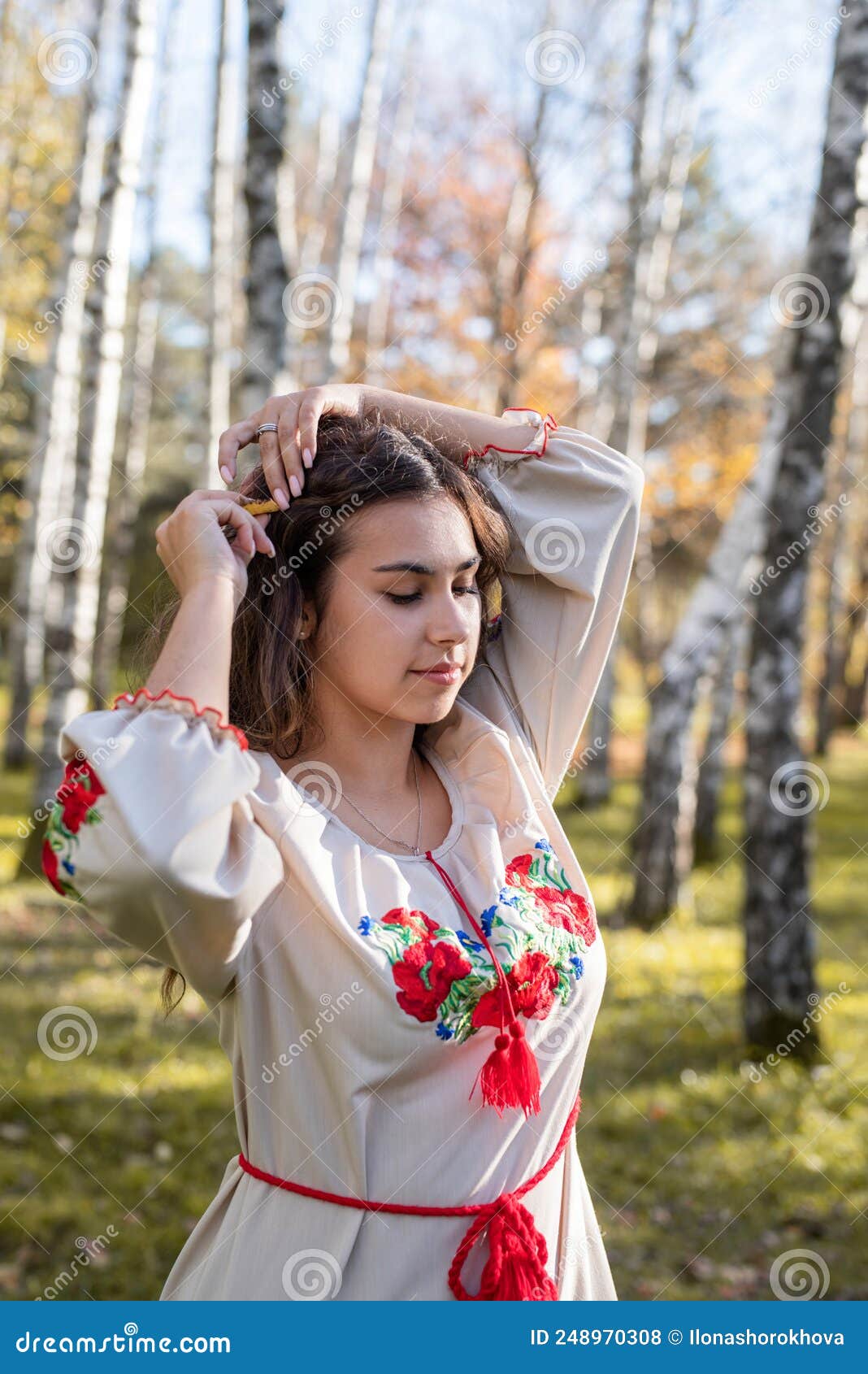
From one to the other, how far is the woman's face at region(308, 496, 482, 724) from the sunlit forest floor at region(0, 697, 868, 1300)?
8.22ft

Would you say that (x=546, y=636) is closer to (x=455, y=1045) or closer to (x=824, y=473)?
(x=455, y=1045)

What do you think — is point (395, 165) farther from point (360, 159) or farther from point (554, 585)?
point (554, 585)

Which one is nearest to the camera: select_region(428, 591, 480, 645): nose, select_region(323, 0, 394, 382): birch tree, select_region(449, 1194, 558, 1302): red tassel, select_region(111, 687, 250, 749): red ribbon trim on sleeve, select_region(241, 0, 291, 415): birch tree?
select_region(111, 687, 250, 749): red ribbon trim on sleeve

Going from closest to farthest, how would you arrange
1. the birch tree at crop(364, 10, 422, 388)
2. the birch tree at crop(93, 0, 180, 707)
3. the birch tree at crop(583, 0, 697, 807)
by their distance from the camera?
the birch tree at crop(583, 0, 697, 807) → the birch tree at crop(93, 0, 180, 707) → the birch tree at crop(364, 10, 422, 388)

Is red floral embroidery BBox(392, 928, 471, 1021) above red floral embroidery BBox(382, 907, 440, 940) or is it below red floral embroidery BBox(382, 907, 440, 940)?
below

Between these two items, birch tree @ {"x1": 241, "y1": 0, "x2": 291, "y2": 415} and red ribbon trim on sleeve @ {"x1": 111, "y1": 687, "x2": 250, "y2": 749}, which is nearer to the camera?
red ribbon trim on sleeve @ {"x1": 111, "y1": 687, "x2": 250, "y2": 749}

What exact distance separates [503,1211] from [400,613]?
34.3 inches

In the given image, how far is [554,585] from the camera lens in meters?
2.24

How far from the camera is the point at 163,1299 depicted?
1853 mm

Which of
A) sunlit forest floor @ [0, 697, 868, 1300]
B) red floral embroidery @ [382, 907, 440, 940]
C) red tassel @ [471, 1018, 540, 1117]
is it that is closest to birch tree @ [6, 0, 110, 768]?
sunlit forest floor @ [0, 697, 868, 1300]

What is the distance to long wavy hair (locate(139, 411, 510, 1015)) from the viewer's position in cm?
186

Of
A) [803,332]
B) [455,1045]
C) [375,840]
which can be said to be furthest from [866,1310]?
[803,332]

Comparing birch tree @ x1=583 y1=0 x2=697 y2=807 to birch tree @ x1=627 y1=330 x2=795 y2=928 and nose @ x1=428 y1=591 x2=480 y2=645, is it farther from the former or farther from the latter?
nose @ x1=428 y1=591 x2=480 y2=645

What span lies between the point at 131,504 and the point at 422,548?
44.8ft
